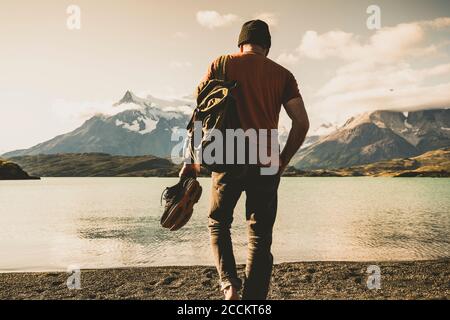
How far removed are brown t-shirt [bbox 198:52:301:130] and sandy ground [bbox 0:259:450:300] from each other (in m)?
5.90

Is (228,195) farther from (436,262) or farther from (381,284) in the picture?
(436,262)

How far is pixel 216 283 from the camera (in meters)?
11.8

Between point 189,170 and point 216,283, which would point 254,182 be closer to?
point 189,170

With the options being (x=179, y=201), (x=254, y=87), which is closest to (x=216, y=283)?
(x=179, y=201)

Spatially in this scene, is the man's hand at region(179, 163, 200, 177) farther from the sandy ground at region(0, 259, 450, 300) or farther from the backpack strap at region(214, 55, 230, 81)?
the sandy ground at region(0, 259, 450, 300)

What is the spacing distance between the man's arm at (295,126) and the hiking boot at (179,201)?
1.31 metres

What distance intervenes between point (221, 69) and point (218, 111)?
602mm

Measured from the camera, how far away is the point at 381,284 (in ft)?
38.3

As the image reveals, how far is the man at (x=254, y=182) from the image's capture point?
5.53 meters

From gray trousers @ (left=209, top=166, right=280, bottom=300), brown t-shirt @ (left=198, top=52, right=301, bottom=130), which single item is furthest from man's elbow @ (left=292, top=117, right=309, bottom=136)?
gray trousers @ (left=209, top=166, right=280, bottom=300)

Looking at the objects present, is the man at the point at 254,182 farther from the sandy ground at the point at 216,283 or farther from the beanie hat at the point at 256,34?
the sandy ground at the point at 216,283

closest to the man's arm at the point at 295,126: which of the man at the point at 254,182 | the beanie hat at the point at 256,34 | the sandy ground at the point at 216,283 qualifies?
the man at the point at 254,182

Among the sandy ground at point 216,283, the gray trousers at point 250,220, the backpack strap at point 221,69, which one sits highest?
the backpack strap at point 221,69
